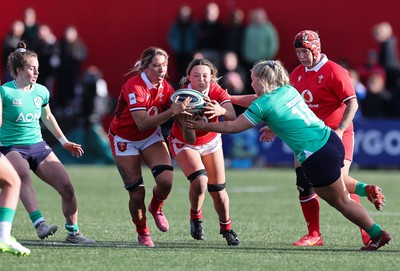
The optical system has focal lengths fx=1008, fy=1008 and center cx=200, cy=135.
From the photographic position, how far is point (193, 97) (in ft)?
28.3

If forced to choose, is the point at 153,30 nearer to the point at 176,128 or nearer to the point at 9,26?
the point at 9,26

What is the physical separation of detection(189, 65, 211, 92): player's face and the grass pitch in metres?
1.45

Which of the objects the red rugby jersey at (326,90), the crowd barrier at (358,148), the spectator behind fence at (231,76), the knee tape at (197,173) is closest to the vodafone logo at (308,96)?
the red rugby jersey at (326,90)

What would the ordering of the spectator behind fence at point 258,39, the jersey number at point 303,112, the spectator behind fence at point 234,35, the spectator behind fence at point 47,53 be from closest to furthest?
1. the jersey number at point 303,112
2. the spectator behind fence at point 47,53
3. the spectator behind fence at point 258,39
4. the spectator behind fence at point 234,35

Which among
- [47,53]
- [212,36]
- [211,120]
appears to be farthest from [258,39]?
[211,120]

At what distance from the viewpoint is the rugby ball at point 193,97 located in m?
8.59

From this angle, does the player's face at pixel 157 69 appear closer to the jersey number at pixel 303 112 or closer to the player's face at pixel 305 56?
the player's face at pixel 305 56

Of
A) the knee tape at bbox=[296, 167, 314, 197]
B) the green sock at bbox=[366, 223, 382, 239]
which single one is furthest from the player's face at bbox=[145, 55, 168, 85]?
the green sock at bbox=[366, 223, 382, 239]

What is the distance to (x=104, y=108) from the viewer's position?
845 inches

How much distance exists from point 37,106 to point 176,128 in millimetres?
1333

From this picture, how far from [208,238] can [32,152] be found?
1916mm

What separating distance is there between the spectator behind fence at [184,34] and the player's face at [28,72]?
Answer: 40.6 feet

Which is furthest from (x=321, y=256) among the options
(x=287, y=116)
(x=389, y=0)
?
(x=389, y=0)

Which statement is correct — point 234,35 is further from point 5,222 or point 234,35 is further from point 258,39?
point 5,222
